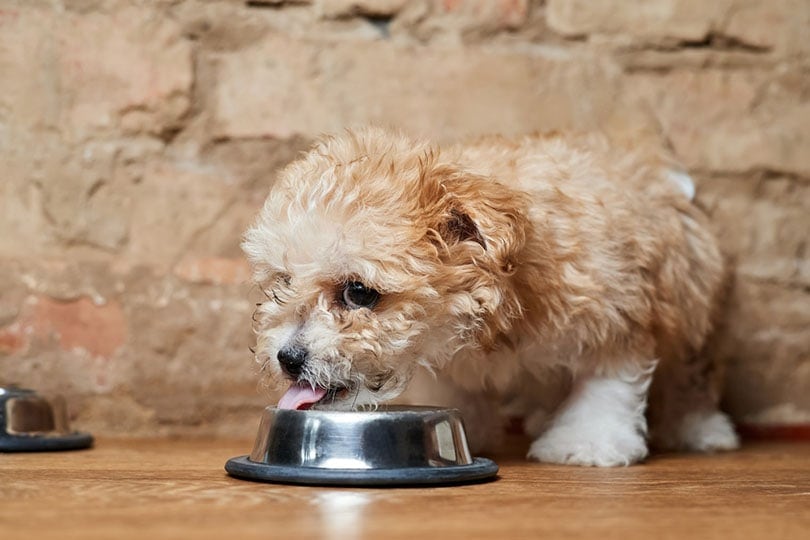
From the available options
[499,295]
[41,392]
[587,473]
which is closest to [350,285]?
[499,295]

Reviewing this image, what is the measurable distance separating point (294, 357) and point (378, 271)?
27 cm

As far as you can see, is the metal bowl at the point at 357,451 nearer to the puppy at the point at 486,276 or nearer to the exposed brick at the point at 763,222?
the puppy at the point at 486,276

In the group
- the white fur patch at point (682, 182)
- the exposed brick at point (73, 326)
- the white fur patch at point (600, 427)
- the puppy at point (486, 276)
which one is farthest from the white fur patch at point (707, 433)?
the exposed brick at point (73, 326)

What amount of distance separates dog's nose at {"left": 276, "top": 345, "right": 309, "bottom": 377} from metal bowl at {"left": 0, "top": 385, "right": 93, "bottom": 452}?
89 cm

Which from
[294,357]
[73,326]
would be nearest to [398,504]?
[294,357]

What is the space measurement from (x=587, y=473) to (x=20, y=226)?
197 cm

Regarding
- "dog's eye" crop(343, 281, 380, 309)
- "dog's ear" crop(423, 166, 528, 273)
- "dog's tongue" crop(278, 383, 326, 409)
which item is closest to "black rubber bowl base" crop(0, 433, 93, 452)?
"dog's tongue" crop(278, 383, 326, 409)

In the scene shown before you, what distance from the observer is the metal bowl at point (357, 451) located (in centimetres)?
213

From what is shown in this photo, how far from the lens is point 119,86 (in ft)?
11.0

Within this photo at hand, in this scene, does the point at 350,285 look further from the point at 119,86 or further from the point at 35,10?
the point at 35,10

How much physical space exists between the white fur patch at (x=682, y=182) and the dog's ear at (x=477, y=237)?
85cm

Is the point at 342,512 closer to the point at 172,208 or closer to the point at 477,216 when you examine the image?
the point at 477,216

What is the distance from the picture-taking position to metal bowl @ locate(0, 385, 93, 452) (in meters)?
2.79

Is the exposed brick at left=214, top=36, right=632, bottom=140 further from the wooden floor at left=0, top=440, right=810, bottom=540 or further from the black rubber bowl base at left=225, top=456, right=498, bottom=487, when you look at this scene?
the black rubber bowl base at left=225, top=456, right=498, bottom=487
